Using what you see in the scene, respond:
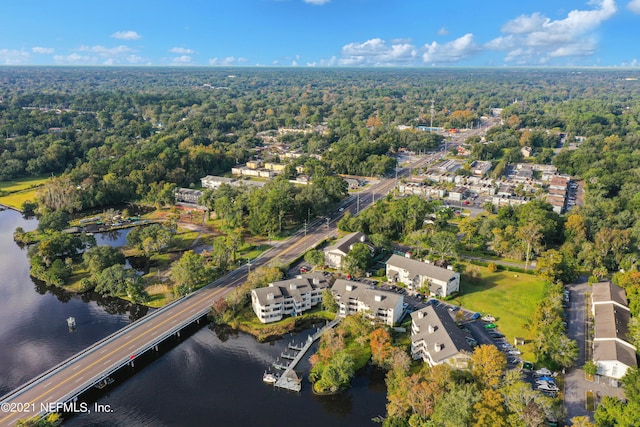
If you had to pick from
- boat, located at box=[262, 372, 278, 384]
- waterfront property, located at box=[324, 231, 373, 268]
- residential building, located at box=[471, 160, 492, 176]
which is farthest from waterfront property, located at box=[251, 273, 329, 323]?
residential building, located at box=[471, 160, 492, 176]

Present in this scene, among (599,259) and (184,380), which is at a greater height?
(599,259)

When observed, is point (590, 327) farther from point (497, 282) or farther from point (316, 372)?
point (316, 372)

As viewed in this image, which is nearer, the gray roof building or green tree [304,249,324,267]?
the gray roof building

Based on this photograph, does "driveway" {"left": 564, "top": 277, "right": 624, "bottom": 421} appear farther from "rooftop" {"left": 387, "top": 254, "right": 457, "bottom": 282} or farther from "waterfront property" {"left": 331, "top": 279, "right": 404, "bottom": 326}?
"waterfront property" {"left": 331, "top": 279, "right": 404, "bottom": 326}

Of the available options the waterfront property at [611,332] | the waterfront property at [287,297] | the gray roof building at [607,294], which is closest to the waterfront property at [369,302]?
the waterfront property at [287,297]

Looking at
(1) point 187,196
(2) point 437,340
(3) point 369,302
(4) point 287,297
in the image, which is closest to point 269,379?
(4) point 287,297

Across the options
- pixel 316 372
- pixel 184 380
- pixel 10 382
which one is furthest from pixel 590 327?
pixel 10 382
